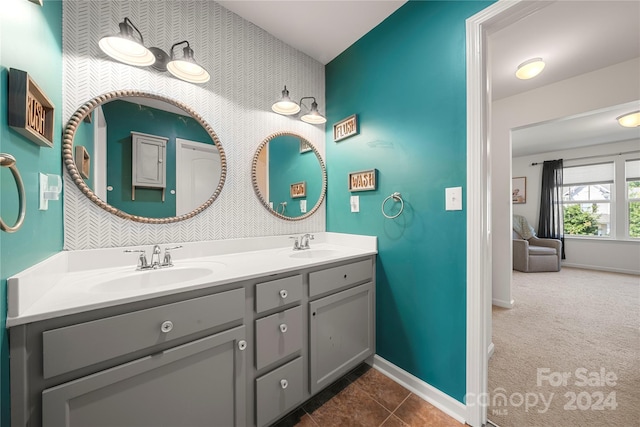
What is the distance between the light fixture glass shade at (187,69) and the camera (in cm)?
125

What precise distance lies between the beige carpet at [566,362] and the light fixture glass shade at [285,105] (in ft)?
7.39

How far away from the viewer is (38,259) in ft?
2.79

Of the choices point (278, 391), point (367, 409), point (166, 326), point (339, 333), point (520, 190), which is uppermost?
point (520, 190)

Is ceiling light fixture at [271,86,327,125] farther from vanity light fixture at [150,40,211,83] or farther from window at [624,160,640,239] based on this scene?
window at [624,160,640,239]

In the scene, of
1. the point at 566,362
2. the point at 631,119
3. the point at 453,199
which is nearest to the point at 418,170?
the point at 453,199

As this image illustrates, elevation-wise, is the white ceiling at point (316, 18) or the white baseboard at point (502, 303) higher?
the white ceiling at point (316, 18)

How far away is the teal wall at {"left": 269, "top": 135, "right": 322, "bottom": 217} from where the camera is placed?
1.86 m

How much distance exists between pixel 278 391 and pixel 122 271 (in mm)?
964

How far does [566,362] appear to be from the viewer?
1.75 meters

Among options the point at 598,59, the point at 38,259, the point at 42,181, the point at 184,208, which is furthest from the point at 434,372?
the point at 598,59

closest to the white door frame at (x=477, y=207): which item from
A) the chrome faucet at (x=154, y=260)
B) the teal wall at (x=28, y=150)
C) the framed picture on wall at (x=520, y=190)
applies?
the chrome faucet at (x=154, y=260)

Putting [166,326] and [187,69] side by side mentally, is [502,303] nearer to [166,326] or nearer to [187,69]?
[166,326]

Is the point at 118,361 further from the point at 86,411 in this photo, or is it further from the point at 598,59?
the point at 598,59

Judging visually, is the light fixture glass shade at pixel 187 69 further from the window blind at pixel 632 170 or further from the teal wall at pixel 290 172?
the window blind at pixel 632 170
